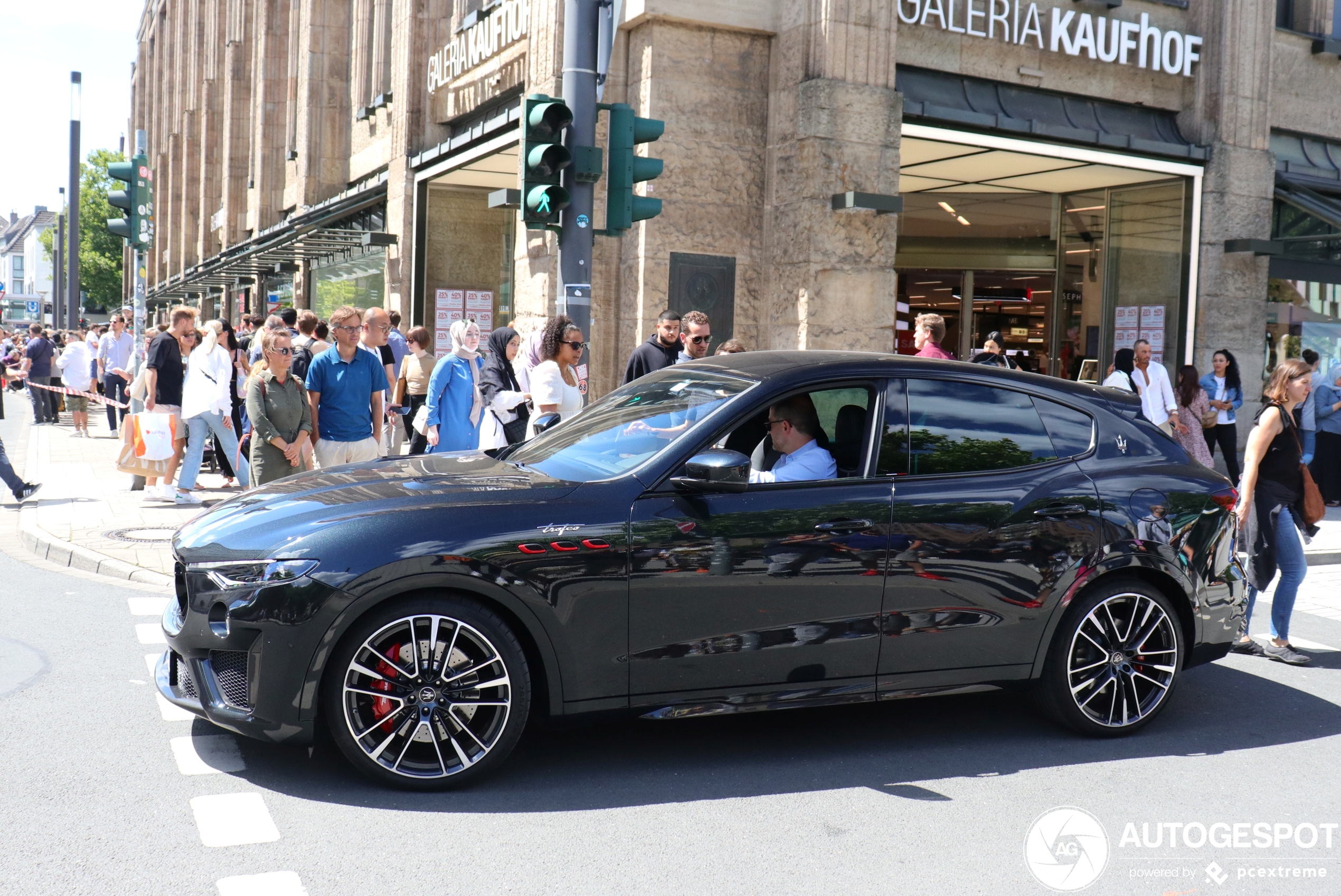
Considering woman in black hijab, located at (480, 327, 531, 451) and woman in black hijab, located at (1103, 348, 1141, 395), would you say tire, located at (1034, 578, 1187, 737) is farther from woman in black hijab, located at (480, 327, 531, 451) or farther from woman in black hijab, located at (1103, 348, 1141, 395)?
woman in black hijab, located at (1103, 348, 1141, 395)

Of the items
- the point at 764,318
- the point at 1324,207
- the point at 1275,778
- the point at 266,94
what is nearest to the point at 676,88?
the point at 764,318

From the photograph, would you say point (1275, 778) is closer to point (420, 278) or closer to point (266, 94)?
point (420, 278)

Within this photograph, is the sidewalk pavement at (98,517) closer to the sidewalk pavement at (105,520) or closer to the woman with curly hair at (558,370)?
the sidewalk pavement at (105,520)

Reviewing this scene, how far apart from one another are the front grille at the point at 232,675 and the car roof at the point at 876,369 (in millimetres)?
2183

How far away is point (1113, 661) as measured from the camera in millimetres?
5113

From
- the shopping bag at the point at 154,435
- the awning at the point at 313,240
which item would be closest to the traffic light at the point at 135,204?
the awning at the point at 313,240

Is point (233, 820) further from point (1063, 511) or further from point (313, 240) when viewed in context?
point (313, 240)

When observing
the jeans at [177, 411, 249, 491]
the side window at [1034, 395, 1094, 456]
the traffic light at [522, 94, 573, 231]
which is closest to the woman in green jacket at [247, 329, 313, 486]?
the traffic light at [522, 94, 573, 231]

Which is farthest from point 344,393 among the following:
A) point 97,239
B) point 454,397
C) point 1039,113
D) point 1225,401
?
point 97,239

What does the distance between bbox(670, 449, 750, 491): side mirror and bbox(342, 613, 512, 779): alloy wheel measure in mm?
919

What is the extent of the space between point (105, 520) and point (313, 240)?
1191 centimetres

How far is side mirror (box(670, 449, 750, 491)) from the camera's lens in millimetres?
4281

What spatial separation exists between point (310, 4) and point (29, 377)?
895 cm

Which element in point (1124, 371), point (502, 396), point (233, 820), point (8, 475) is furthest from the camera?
→ point (1124, 371)
